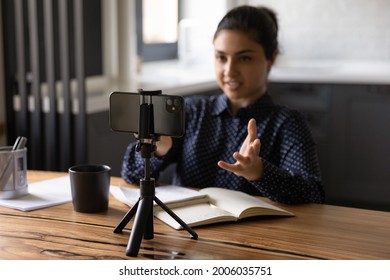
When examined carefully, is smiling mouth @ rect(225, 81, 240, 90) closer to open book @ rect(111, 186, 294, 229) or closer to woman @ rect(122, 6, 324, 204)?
woman @ rect(122, 6, 324, 204)

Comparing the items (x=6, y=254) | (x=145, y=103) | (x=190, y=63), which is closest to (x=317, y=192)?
(x=145, y=103)

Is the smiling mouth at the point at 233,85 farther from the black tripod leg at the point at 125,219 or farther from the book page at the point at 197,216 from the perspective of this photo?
the black tripod leg at the point at 125,219

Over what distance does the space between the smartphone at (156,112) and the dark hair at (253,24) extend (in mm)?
766

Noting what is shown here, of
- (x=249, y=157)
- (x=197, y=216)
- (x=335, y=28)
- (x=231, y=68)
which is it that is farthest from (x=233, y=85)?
(x=335, y=28)

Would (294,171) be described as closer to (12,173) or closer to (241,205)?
(241,205)

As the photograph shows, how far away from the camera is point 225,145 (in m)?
1.83

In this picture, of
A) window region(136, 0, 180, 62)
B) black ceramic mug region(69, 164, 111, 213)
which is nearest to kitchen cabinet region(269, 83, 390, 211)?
window region(136, 0, 180, 62)

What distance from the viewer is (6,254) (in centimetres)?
107

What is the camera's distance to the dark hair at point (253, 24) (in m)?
1.81

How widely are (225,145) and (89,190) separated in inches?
23.9

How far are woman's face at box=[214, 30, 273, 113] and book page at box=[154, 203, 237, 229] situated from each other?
56 centimetres

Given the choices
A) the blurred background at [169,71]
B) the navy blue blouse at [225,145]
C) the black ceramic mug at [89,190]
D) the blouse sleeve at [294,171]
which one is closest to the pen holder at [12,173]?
the black ceramic mug at [89,190]

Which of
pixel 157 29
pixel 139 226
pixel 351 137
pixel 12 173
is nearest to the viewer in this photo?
pixel 139 226
